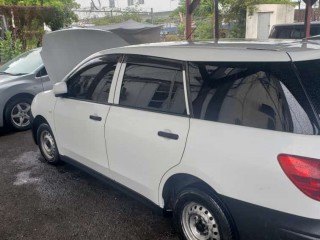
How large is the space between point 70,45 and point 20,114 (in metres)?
2.09

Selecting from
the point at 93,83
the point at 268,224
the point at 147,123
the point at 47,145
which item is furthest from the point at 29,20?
the point at 268,224

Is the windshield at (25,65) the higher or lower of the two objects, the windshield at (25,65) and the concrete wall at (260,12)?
the lower

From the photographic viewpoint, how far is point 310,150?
6.05 feet

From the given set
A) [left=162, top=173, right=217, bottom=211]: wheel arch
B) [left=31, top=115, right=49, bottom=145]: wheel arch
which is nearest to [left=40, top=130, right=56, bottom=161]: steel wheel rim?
[left=31, top=115, right=49, bottom=145]: wheel arch

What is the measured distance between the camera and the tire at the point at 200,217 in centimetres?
228

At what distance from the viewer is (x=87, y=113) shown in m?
3.45

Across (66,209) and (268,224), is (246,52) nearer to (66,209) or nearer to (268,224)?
(268,224)

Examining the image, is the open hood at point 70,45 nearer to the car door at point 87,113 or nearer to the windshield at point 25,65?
the car door at point 87,113

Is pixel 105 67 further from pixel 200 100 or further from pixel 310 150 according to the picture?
pixel 310 150

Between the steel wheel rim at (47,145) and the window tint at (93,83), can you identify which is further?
the steel wheel rim at (47,145)

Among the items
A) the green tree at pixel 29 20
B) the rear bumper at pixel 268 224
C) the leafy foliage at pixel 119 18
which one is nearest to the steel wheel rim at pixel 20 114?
the rear bumper at pixel 268 224

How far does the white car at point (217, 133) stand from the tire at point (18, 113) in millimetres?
3271

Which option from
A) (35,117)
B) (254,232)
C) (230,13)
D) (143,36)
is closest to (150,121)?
(254,232)

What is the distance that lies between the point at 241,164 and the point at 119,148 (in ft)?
4.34
